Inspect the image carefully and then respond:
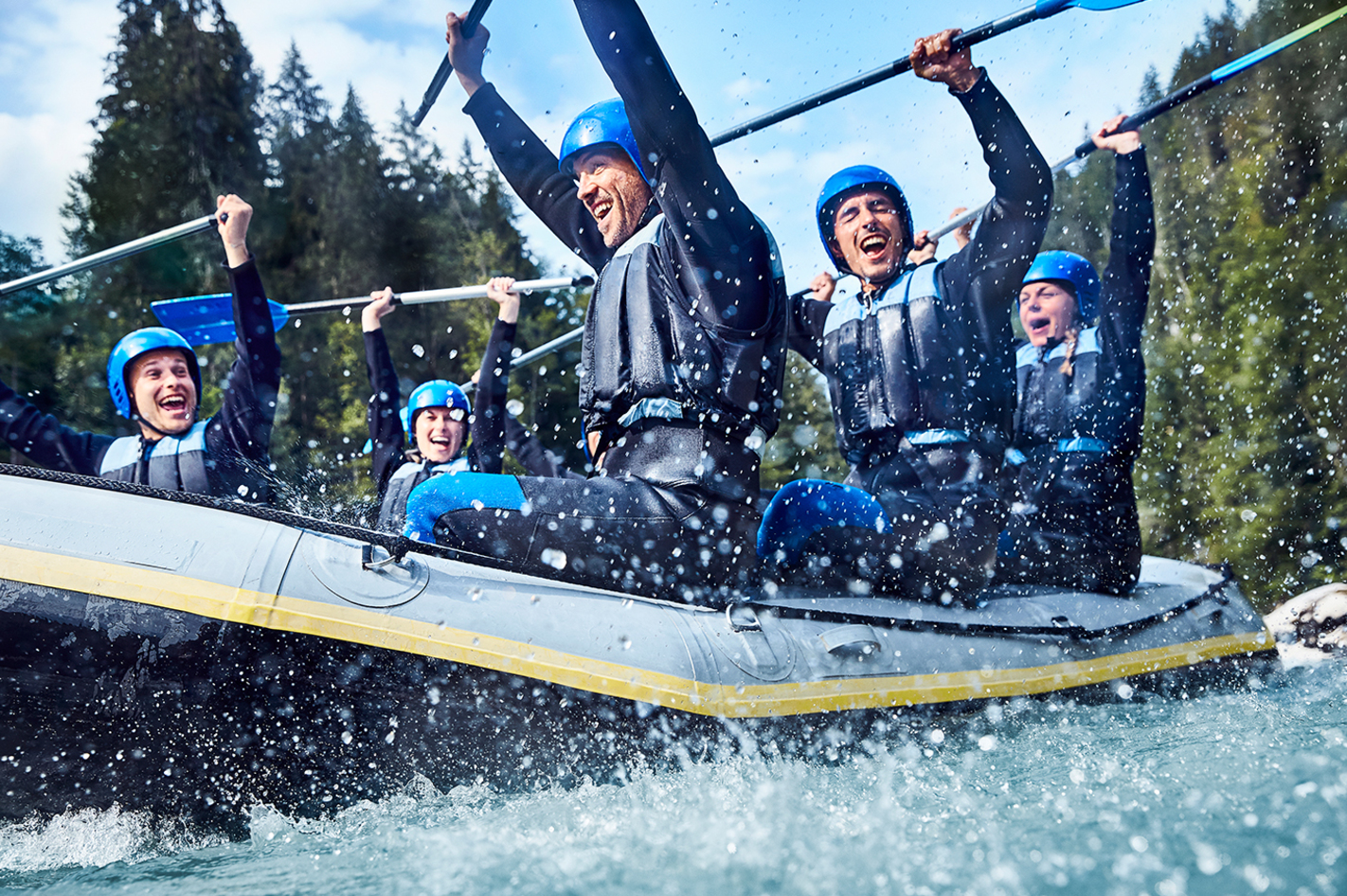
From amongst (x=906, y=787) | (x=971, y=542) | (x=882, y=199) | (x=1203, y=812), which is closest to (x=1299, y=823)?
(x=1203, y=812)

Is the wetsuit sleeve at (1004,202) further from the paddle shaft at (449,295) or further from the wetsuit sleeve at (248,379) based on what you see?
the wetsuit sleeve at (248,379)

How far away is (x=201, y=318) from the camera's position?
15.7 ft

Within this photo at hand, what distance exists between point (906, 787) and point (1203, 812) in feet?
1.85

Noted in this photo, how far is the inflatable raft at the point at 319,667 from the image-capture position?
1.71 metres

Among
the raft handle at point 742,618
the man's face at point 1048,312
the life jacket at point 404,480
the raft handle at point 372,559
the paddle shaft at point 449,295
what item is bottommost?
the raft handle at point 742,618

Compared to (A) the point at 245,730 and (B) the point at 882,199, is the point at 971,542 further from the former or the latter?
(A) the point at 245,730

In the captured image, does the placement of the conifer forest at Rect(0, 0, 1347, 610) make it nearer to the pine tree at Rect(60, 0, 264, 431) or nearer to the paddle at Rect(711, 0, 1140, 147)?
the pine tree at Rect(60, 0, 264, 431)

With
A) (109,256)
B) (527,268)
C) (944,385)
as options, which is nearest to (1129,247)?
(944,385)

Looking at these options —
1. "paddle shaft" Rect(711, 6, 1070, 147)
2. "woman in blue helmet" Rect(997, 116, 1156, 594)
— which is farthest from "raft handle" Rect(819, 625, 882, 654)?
"paddle shaft" Rect(711, 6, 1070, 147)

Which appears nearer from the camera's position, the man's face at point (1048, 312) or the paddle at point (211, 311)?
the man's face at point (1048, 312)

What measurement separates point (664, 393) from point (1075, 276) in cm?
269

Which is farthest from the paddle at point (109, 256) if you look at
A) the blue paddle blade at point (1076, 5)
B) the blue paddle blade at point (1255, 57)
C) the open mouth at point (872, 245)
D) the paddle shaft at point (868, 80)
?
the blue paddle blade at point (1255, 57)

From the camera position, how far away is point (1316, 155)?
1270 cm

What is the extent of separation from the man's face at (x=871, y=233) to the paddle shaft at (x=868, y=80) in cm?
48
